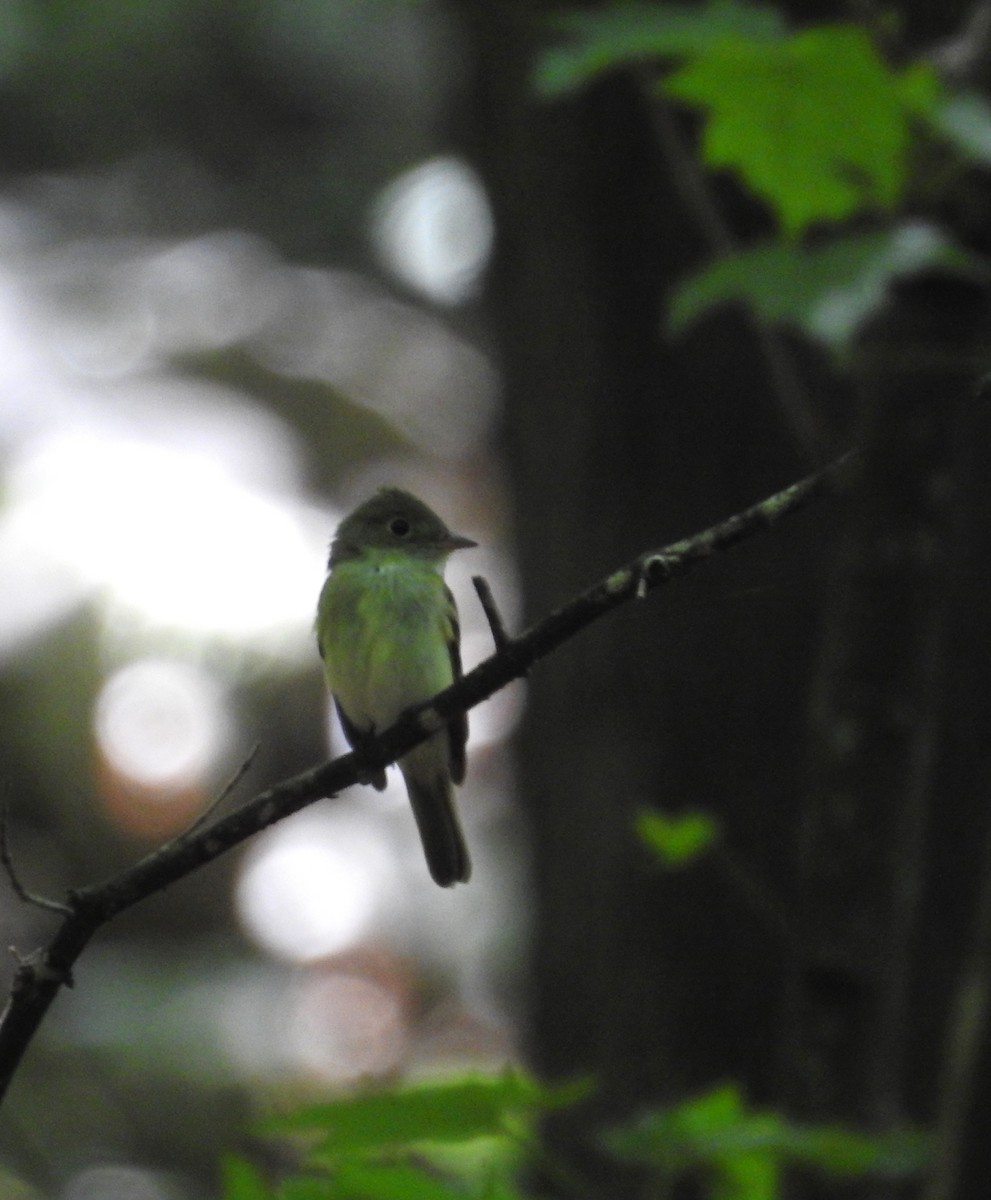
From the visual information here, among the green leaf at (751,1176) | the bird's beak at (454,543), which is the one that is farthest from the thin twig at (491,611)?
the bird's beak at (454,543)

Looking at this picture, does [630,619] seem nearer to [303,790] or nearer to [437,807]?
[437,807]

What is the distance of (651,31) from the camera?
272 centimetres

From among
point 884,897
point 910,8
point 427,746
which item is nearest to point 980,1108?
point 884,897

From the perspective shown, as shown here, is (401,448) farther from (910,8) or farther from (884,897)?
(884,897)

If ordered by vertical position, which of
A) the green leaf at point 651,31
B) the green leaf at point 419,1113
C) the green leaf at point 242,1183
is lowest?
the green leaf at point 242,1183

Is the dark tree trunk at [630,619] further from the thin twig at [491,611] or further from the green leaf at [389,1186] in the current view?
the thin twig at [491,611]

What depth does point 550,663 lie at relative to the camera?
4.45 meters

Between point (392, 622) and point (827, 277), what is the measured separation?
1.27 metres

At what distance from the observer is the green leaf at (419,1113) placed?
220 cm

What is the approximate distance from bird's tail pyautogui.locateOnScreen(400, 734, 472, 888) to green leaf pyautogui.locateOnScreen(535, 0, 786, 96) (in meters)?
1.51

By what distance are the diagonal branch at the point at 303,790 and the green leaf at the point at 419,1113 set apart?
51cm

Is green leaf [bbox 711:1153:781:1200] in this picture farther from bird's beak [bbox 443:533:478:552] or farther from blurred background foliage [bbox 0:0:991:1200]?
bird's beak [bbox 443:533:478:552]

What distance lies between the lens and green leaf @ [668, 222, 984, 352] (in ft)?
8.55

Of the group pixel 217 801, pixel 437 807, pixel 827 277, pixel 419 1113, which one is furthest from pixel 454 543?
pixel 217 801
